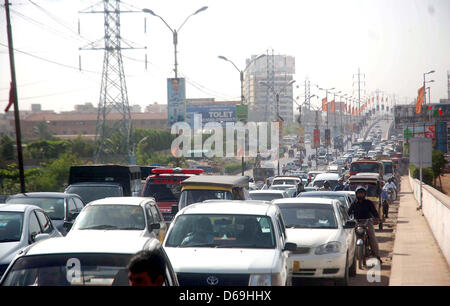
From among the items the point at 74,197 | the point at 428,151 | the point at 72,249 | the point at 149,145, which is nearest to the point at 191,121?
the point at 149,145

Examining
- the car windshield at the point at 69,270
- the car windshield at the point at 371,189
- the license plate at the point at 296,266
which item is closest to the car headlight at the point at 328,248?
the license plate at the point at 296,266

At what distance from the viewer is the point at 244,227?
382 inches

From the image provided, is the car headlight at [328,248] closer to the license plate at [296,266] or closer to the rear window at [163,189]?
the license plate at [296,266]

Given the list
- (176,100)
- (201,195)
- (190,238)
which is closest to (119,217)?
(201,195)

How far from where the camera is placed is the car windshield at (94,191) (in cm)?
2155

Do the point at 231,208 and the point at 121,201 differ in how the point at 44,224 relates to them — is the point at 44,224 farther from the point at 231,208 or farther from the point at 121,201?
the point at 231,208

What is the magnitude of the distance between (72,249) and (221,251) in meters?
3.03

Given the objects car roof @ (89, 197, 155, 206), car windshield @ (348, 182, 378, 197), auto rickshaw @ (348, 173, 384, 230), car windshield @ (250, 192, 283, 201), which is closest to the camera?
car roof @ (89, 197, 155, 206)

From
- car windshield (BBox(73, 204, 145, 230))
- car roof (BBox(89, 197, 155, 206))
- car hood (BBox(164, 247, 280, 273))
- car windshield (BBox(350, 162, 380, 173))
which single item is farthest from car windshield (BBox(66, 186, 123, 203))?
car windshield (BBox(350, 162, 380, 173))

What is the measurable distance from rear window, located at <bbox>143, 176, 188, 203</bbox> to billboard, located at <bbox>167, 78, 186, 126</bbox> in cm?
1796

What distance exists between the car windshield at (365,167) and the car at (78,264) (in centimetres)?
4331

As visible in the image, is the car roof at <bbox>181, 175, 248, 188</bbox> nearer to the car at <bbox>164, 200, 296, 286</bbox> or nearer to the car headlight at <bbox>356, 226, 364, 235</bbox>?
the car headlight at <bbox>356, 226, 364, 235</bbox>

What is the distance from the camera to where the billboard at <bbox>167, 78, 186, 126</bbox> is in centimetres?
3900
